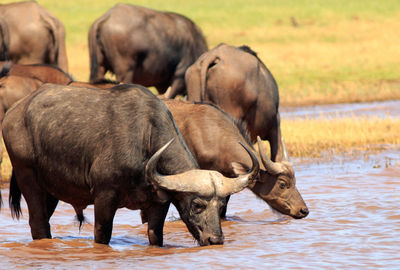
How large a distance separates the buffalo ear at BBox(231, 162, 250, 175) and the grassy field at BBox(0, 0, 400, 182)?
528 cm

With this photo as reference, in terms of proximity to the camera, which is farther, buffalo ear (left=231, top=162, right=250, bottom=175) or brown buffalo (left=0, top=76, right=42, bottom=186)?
brown buffalo (left=0, top=76, right=42, bottom=186)

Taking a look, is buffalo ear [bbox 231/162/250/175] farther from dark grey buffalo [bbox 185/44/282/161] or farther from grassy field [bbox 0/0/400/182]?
grassy field [bbox 0/0/400/182]

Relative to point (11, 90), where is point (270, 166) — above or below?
above

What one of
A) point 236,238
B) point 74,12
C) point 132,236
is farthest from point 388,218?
point 74,12

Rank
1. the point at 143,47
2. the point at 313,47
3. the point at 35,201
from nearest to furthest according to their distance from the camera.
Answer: the point at 35,201 < the point at 143,47 < the point at 313,47

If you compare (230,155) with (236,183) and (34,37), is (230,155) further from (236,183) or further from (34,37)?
(34,37)

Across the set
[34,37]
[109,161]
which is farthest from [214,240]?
[34,37]

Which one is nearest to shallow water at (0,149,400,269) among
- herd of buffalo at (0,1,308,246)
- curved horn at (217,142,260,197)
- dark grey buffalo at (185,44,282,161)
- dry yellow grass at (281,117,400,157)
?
herd of buffalo at (0,1,308,246)

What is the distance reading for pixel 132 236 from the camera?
848 cm

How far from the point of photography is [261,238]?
316 inches

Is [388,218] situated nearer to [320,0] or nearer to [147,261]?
[147,261]

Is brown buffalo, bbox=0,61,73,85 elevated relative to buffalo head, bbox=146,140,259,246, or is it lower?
lower

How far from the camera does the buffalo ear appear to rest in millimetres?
8359

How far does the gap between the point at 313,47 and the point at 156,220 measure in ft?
102
